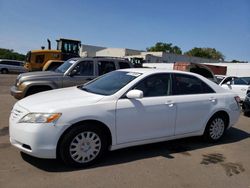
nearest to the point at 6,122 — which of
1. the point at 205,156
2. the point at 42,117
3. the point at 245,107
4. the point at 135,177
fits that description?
the point at 42,117

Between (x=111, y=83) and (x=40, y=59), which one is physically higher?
(x=40, y=59)

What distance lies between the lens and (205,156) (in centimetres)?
502

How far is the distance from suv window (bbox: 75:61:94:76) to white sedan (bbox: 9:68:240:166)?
11.1 ft

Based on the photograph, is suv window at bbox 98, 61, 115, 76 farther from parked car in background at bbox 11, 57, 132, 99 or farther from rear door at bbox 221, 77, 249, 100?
rear door at bbox 221, 77, 249, 100

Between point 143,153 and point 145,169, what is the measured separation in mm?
710

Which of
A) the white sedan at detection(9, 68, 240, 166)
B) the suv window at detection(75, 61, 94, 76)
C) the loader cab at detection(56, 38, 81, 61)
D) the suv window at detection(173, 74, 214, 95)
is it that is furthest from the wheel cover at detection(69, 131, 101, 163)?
the loader cab at detection(56, 38, 81, 61)

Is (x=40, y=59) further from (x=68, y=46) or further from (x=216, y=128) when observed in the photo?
(x=216, y=128)

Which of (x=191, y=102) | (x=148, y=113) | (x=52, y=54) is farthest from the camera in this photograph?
(x=52, y=54)

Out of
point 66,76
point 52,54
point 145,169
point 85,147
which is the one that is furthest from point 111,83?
point 52,54

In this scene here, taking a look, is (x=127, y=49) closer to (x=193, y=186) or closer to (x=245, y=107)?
(x=245, y=107)

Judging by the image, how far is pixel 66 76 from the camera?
8477 millimetres

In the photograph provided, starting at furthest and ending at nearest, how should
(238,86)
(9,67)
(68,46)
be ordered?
(9,67)
(68,46)
(238,86)

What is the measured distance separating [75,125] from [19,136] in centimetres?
84

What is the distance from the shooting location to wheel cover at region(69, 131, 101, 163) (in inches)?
162
